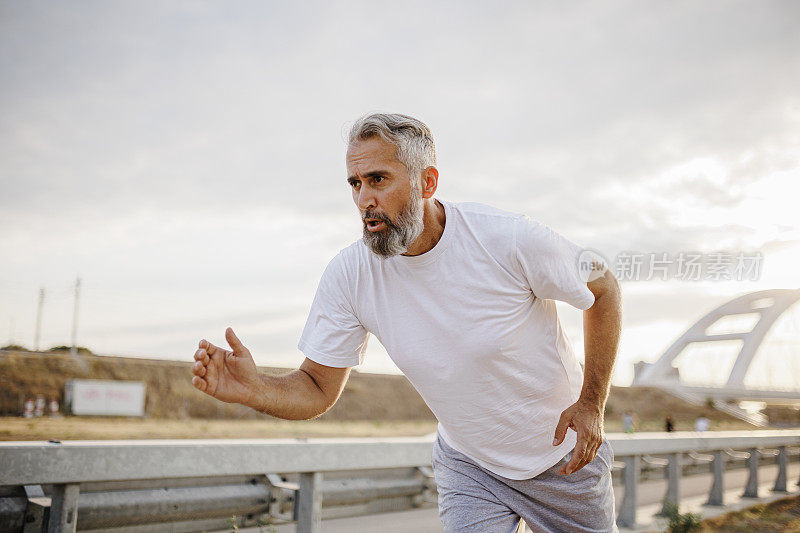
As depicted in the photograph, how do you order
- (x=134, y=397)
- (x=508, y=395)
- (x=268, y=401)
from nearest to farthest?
(x=268, y=401) < (x=508, y=395) < (x=134, y=397)

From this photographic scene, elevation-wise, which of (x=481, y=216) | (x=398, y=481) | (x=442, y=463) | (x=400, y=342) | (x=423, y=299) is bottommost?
(x=398, y=481)

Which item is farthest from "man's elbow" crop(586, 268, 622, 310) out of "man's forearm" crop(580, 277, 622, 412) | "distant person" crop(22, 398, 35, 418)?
"distant person" crop(22, 398, 35, 418)

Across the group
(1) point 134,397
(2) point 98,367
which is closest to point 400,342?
(1) point 134,397

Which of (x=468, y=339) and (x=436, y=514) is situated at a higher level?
(x=468, y=339)

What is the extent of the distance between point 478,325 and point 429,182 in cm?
68

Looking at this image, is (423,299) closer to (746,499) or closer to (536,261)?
(536,261)

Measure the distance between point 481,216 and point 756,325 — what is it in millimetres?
59156

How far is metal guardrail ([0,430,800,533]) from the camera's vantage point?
3.38 metres

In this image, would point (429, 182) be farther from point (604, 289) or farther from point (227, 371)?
point (227, 371)

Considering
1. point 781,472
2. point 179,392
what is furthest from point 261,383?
point 179,392

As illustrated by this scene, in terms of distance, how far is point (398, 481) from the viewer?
537 centimetres

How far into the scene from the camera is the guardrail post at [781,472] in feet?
38.2

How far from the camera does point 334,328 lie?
3.37 meters

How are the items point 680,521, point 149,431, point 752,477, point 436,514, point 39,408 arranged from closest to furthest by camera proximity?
point 436,514 → point 680,521 → point 752,477 → point 149,431 → point 39,408
